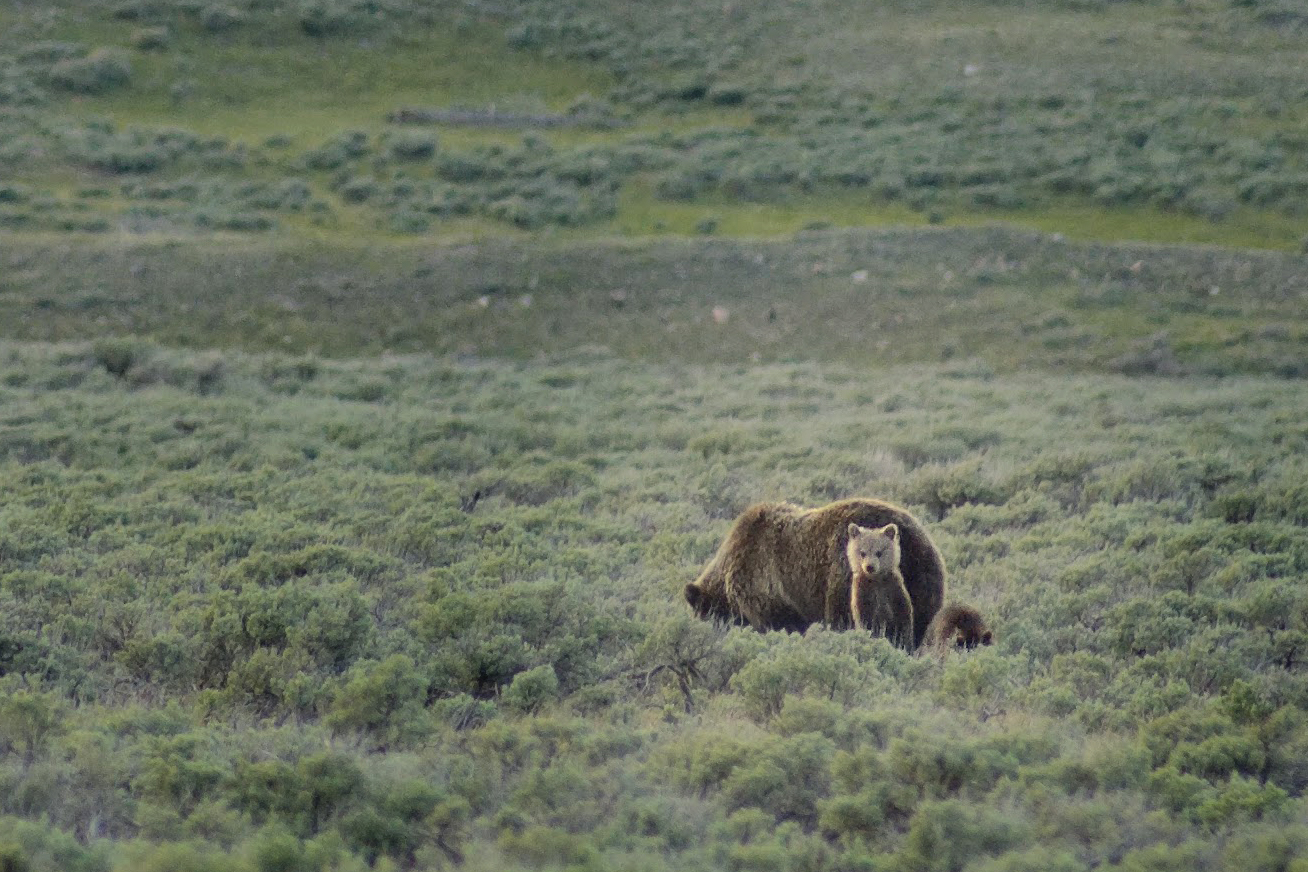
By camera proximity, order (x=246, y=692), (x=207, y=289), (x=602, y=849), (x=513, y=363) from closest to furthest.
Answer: (x=602, y=849), (x=246, y=692), (x=513, y=363), (x=207, y=289)

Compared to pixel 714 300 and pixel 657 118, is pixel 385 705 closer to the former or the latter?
pixel 714 300

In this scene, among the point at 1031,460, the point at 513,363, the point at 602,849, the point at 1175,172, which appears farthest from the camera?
the point at 1175,172

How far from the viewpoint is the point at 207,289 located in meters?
24.6

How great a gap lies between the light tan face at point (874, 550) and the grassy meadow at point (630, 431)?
453mm

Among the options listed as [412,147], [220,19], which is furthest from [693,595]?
[220,19]

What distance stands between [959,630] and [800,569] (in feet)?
3.75

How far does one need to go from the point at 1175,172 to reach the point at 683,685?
28.8 metres

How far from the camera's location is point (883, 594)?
24.5 feet

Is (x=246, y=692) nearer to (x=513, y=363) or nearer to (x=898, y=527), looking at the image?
(x=898, y=527)

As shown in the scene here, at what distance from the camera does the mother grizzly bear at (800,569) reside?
7.66 metres

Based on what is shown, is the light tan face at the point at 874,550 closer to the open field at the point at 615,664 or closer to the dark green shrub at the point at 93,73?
the open field at the point at 615,664

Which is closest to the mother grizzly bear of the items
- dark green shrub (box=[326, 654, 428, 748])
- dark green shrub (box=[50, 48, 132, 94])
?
dark green shrub (box=[326, 654, 428, 748])

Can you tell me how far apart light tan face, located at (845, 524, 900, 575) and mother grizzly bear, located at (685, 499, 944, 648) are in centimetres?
34

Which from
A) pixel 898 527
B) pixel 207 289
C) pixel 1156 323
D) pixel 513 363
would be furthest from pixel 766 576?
pixel 207 289
